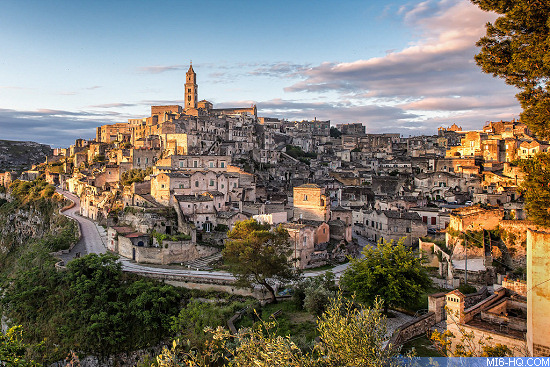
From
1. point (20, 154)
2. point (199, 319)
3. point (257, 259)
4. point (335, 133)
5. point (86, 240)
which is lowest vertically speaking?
point (199, 319)

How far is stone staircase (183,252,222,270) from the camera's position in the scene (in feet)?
110

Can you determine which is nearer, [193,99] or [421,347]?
[421,347]

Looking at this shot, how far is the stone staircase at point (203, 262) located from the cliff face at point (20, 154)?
8874 centimetres

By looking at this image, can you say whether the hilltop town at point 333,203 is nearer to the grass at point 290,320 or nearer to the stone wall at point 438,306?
the stone wall at point 438,306

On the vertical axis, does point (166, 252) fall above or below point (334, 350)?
below

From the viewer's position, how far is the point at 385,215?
40.9 meters

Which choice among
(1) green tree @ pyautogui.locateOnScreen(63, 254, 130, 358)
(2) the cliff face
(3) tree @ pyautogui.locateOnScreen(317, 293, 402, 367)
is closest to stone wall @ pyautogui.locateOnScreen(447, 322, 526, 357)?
(3) tree @ pyautogui.locateOnScreen(317, 293, 402, 367)

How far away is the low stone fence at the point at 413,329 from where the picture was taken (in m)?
17.1

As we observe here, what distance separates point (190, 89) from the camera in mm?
101000

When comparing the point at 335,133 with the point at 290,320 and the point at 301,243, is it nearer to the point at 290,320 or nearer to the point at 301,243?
the point at 301,243

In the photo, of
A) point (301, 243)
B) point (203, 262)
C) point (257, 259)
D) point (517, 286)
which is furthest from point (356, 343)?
point (203, 262)

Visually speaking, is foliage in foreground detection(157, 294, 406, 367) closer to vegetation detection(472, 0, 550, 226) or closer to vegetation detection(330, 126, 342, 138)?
vegetation detection(472, 0, 550, 226)

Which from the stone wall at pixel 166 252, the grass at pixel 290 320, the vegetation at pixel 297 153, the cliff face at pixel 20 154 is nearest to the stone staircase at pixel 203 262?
the stone wall at pixel 166 252

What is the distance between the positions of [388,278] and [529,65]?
494 inches
